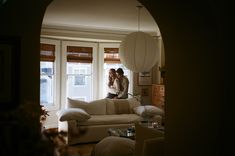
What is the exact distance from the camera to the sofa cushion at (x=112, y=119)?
5.52 metres

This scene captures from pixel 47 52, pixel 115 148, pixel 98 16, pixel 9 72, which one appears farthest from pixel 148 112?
pixel 9 72

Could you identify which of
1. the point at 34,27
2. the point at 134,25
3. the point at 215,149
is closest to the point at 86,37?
the point at 134,25

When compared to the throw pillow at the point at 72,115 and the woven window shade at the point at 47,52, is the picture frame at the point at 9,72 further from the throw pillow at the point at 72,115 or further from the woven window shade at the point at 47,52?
the woven window shade at the point at 47,52

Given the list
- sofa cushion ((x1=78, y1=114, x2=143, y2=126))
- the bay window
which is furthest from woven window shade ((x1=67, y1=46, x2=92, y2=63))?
sofa cushion ((x1=78, y1=114, x2=143, y2=126))

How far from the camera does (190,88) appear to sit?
66.5 inches

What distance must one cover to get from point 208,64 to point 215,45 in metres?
0.12

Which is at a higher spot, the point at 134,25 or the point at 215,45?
the point at 134,25

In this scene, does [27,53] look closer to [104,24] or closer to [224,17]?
[224,17]

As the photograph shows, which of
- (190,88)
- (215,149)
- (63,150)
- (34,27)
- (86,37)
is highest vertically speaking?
(86,37)

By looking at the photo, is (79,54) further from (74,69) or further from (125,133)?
(125,133)

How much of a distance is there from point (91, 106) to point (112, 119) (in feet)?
2.07

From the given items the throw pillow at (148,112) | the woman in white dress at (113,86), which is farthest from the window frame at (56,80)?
the throw pillow at (148,112)

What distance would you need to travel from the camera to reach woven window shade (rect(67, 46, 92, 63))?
6.88 metres

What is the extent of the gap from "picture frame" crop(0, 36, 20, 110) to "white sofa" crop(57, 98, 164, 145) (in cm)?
339
